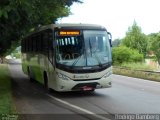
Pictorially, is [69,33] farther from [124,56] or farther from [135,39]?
[135,39]

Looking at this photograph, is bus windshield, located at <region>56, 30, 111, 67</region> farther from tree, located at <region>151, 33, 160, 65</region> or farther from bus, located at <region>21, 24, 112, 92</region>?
tree, located at <region>151, 33, 160, 65</region>

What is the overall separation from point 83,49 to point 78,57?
39 cm

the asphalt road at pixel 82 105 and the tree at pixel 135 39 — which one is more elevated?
the tree at pixel 135 39

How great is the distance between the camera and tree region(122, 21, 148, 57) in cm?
7180

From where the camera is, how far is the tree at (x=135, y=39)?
71.8 m

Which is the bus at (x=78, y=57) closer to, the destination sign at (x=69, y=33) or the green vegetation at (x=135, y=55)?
the destination sign at (x=69, y=33)

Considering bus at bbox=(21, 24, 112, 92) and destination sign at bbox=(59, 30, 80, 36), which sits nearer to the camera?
bus at bbox=(21, 24, 112, 92)

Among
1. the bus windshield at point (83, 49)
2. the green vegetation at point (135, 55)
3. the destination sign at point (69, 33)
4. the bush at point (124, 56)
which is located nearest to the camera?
→ the bus windshield at point (83, 49)

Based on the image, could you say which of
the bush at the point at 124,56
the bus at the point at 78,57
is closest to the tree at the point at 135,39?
the bush at the point at 124,56

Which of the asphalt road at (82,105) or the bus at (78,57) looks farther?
the bus at (78,57)

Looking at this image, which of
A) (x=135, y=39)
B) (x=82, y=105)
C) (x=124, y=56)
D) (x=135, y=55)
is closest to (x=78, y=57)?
(x=82, y=105)

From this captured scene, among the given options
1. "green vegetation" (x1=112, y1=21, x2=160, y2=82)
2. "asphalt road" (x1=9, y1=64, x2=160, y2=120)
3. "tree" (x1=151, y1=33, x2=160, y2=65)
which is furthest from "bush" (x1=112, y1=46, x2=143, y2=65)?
"asphalt road" (x1=9, y1=64, x2=160, y2=120)

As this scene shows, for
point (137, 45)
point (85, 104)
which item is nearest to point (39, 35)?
point (85, 104)

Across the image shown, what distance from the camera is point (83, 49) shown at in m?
17.6
